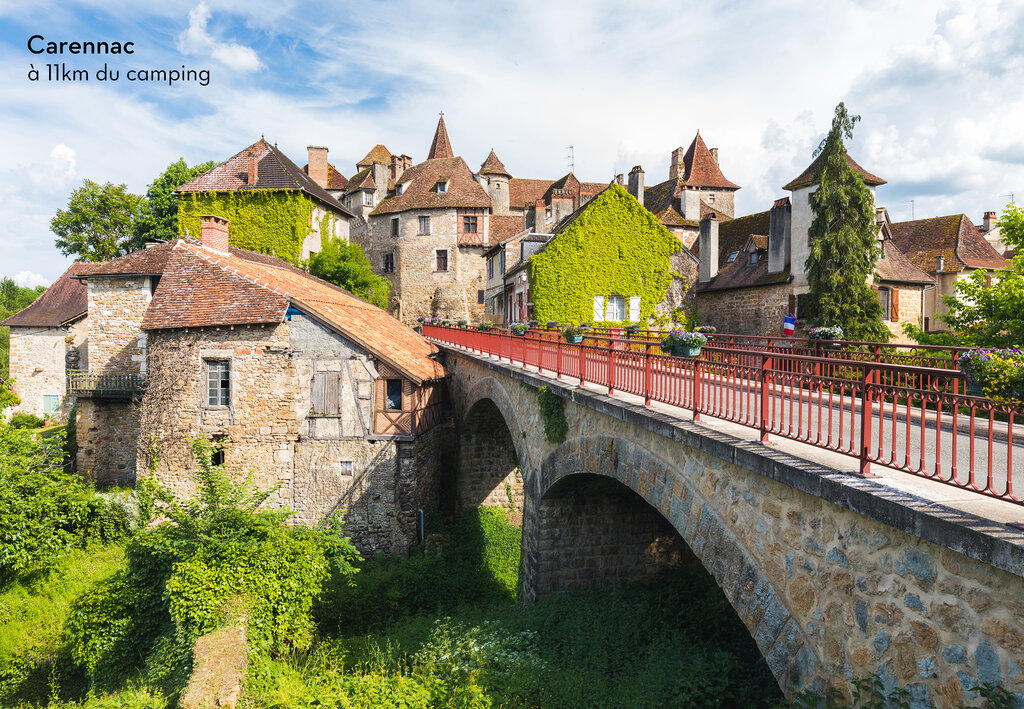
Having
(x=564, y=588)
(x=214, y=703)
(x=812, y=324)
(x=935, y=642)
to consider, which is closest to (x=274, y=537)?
(x=214, y=703)

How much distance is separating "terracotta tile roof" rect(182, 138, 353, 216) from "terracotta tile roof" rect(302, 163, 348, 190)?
12963 mm

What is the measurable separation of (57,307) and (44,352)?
277cm

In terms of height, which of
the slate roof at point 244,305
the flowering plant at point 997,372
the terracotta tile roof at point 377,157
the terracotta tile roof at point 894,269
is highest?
the terracotta tile roof at point 377,157

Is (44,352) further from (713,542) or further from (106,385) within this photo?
(713,542)

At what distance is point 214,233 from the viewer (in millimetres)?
24578

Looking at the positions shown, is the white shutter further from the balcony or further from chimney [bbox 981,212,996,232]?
chimney [bbox 981,212,996,232]

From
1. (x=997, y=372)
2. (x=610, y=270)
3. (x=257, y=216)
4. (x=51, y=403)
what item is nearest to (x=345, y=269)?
(x=257, y=216)

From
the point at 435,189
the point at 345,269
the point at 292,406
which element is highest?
the point at 435,189

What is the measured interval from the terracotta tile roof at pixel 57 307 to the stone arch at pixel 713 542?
36661mm

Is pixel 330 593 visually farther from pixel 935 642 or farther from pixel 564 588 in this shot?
pixel 935 642

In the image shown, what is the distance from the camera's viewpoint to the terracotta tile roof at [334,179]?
48.7 m

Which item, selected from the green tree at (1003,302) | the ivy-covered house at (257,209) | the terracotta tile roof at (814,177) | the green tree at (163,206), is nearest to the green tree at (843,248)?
the terracotta tile roof at (814,177)

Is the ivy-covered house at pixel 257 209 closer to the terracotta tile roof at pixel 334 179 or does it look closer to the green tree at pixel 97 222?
the green tree at pixel 97 222

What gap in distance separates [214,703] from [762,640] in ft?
25.9
